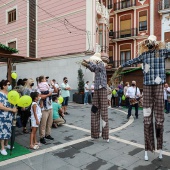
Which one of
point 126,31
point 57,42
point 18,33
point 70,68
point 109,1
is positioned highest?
point 109,1

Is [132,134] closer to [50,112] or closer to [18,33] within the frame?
[50,112]

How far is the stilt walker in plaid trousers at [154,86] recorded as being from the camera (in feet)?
11.7

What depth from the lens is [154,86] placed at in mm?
3592

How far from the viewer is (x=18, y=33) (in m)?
19.0

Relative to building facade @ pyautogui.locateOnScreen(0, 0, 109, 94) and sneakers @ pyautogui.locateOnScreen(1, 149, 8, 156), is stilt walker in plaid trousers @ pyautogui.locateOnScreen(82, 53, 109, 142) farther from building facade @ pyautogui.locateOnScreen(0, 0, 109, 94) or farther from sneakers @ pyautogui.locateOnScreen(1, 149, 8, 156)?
building facade @ pyautogui.locateOnScreen(0, 0, 109, 94)

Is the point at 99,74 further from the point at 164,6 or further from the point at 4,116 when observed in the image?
the point at 164,6

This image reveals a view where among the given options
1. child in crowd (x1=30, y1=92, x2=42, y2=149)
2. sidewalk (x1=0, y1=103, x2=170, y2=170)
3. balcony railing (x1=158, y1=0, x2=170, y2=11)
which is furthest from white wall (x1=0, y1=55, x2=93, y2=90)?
balcony railing (x1=158, y1=0, x2=170, y2=11)

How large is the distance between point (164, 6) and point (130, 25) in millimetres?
4334

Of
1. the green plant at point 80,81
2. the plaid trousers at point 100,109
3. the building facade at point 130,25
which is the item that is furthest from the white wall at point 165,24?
the plaid trousers at point 100,109

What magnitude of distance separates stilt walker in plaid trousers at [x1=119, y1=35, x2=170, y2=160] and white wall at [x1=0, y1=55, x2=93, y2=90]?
10995 mm

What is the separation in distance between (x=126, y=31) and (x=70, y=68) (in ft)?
38.5

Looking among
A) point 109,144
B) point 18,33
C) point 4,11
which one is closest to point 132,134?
point 109,144

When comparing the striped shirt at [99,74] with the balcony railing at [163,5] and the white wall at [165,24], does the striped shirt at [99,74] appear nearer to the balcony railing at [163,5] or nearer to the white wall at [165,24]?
the white wall at [165,24]

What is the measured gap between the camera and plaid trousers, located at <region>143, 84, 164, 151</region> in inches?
140
